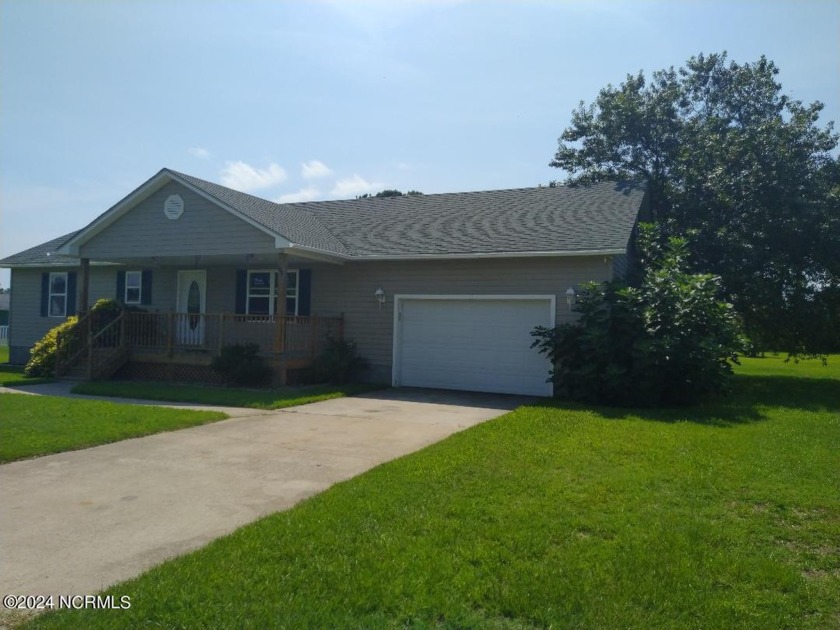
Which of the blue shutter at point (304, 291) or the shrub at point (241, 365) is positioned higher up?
the blue shutter at point (304, 291)

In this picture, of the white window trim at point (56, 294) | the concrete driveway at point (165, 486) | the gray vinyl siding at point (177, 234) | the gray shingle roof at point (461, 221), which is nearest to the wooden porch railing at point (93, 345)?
the gray vinyl siding at point (177, 234)

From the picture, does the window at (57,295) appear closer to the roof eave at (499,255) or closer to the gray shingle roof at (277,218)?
the gray shingle roof at (277,218)

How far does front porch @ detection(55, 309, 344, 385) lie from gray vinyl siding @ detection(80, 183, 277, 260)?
1531 millimetres

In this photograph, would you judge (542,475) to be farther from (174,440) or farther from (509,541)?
(174,440)

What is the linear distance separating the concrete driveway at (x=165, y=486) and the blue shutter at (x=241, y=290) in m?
6.85

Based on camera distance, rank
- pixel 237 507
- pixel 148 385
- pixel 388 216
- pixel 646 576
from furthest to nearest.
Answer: pixel 388 216
pixel 148 385
pixel 237 507
pixel 646 576

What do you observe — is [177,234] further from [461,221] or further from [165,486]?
[165,486]

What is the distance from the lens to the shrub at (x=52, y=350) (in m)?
15.7

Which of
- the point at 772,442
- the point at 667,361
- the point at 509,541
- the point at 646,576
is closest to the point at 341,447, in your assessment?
the point at 509,541

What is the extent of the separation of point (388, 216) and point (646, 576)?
49.1 ft

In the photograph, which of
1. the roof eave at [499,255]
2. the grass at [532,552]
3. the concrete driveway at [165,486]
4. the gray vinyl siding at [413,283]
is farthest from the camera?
the gray vinyl siding at [413,283]

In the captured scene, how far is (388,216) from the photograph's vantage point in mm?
17984

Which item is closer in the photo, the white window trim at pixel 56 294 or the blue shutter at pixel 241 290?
the blue shutter at pixel 241 290

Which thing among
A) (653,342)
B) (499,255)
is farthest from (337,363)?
(653,342)
